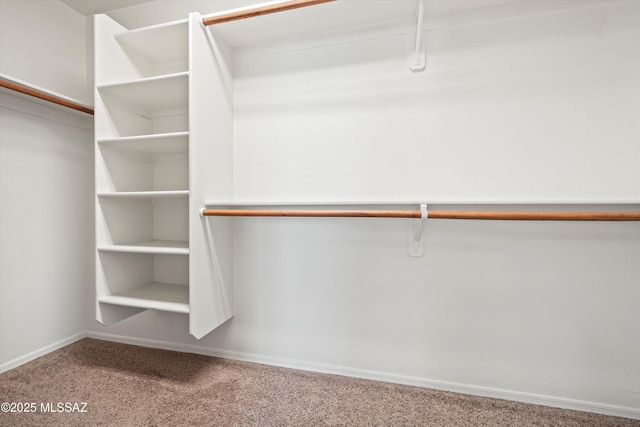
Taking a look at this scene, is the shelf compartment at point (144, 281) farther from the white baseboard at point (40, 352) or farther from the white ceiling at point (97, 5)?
the white ceiling at point (97, 5)

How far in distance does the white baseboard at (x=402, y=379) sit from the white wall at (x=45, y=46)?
1.70 m

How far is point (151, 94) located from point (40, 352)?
1.71m

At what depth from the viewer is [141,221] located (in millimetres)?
1710

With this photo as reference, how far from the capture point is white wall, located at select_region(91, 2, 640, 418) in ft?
3.95

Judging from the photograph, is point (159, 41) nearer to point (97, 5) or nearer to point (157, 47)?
point (157, 47)

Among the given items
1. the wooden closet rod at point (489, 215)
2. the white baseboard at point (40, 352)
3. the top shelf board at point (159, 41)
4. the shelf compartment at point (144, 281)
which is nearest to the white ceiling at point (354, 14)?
the top shelf board at point (159, 41)

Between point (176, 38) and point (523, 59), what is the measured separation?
5.79 feet

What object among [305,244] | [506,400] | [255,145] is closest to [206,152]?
[255,145]

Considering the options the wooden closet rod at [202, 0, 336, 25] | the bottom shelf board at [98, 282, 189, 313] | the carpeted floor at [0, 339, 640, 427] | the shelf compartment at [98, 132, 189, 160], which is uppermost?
the wooden closet rod at [202, 0, 336, 25]

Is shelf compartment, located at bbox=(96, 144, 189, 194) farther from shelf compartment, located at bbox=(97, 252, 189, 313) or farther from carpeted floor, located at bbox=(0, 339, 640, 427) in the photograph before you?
carpeted floor, located at bbox=(0, 339, 640, 427)

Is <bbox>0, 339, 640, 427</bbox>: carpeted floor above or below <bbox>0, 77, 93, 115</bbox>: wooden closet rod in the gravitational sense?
below

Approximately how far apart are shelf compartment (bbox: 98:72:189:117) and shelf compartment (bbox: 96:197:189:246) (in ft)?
1.86

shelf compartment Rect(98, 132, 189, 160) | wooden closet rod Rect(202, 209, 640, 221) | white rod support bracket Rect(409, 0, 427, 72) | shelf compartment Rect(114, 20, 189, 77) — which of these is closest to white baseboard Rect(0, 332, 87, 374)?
shelf compartment Rect(98, 132, 189, 160)

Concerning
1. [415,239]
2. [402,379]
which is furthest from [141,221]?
[402,379]
